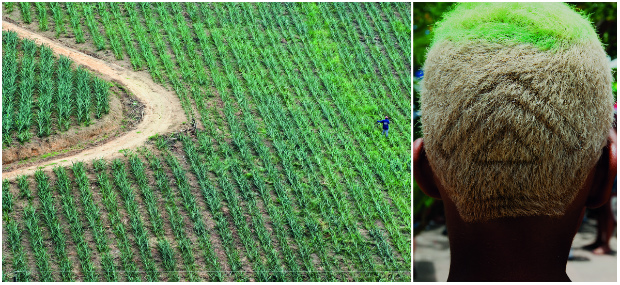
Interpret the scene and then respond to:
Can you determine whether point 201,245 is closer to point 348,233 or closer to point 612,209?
point 348,233

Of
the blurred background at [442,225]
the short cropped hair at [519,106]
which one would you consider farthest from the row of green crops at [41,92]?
the short cropped hair at [519,106]

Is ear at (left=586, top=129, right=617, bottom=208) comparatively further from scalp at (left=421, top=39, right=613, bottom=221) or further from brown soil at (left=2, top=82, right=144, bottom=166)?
brown soil at (left=2, top=82, right=144, bottom=166)

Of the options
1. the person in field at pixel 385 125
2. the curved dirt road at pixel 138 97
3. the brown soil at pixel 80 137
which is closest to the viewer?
the brown soil at pixel 80 137

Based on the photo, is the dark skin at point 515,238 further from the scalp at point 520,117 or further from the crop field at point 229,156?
the crop field at point 229,156

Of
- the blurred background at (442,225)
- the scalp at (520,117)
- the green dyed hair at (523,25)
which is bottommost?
the blurred background at (442,225)

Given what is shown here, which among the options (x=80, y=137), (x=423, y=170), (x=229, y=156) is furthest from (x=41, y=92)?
(x=423, y=170)

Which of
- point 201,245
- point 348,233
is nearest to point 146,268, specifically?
point 201,245

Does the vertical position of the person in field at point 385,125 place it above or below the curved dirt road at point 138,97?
below
